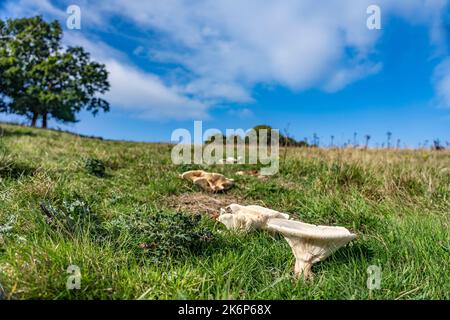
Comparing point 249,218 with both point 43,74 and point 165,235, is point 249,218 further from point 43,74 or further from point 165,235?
point 43,74

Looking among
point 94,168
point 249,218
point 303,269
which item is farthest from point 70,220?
point 94,168

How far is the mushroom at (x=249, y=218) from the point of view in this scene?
353cm

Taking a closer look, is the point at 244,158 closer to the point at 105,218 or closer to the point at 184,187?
the point at 184,187

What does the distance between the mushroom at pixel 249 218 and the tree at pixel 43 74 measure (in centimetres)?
2959

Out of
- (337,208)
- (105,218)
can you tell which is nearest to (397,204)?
(337,208)

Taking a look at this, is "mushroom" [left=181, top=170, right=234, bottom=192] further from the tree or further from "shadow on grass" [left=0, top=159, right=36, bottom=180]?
the tree

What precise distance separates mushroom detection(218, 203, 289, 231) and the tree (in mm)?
29595

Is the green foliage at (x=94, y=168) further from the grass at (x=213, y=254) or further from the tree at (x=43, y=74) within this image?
the tree at (x=43, y=74)

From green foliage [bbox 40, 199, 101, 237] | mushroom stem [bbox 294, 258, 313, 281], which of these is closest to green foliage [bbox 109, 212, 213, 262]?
green foliage [bbox 40, 199, 101, 237]

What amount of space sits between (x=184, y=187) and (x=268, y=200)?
1450 millimetres

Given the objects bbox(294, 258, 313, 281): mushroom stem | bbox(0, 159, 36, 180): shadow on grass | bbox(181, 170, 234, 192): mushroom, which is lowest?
bbox(294, 258, 313, 281): mushroom stem

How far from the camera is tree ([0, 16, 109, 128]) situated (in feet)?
97.7

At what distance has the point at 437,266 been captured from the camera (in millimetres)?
2717

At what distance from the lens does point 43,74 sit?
30891mm
